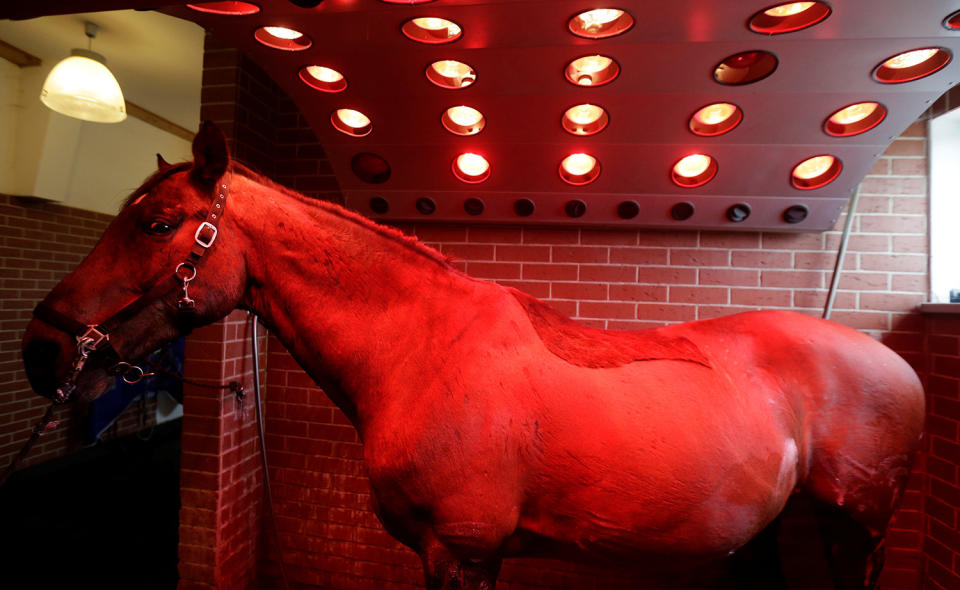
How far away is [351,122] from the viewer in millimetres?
Answer: 2143

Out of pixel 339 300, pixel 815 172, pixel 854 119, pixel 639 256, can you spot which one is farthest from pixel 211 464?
pixel 854 119

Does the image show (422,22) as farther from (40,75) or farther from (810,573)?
(40,75)

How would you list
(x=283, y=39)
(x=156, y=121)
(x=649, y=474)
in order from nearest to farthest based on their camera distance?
(x=649, y=474)
(x=283, y=39)
(x=156, y=121)

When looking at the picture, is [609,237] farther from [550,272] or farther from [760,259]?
[760,259]

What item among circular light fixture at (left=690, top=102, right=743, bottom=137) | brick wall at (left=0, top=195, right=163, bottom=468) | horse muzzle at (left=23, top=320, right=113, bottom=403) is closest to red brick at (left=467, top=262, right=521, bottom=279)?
circular light fixture at (left=690, top=102, right=743, bottom=137)

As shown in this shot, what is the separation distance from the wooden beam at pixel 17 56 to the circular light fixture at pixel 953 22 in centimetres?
588

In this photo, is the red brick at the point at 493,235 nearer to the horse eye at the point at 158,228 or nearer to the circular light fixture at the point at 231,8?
the circular light fixture at the point at 231,8

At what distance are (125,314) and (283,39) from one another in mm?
1369

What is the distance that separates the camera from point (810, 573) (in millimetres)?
2117

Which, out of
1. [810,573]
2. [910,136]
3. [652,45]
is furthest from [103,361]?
[910,136]

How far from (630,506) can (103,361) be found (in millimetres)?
1451

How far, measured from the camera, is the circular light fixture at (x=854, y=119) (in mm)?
1808

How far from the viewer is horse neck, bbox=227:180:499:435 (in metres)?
1.18

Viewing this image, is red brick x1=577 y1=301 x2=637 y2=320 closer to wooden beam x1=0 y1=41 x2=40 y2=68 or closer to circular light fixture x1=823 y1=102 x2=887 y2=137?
circular light fixture x1=823 y1=102 x2=887 y2=137
